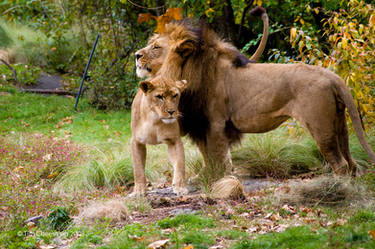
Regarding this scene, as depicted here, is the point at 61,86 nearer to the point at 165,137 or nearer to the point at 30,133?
the point at 30,133

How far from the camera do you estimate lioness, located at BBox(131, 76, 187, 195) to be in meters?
5.25

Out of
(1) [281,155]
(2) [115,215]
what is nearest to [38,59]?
(1) [281,155]

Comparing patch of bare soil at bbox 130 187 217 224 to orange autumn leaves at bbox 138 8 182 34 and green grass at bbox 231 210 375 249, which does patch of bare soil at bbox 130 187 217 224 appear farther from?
orange autumn leaves at bbox 138 8 182 34

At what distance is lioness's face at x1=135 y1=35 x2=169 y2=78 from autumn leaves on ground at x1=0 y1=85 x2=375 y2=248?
1.53 metres

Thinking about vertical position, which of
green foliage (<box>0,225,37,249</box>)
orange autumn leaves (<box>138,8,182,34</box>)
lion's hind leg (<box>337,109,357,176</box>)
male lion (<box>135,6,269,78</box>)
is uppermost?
orange autumn leaves (<box>138,8,182,34</box>)

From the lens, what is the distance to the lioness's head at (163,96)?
523cm

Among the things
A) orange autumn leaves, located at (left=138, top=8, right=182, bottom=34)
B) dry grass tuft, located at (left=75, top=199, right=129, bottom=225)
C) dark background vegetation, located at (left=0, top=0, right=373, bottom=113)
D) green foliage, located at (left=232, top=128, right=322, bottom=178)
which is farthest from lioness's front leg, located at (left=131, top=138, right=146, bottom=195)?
dark background vegetation, located at (left=0, top=0, right=373, bottom=113)

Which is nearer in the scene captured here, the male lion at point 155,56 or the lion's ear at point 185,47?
the lion's ear at point 185,47

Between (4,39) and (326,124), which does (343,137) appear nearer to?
(326,124)

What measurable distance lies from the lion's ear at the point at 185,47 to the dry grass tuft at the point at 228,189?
1565mm

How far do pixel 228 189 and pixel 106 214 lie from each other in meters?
1.35

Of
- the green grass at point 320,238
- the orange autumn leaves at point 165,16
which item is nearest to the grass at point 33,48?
the green grass at point 320,238

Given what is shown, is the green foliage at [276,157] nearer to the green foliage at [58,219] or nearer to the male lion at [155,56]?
the male lion at [155,56]

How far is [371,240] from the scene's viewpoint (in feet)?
11.4
